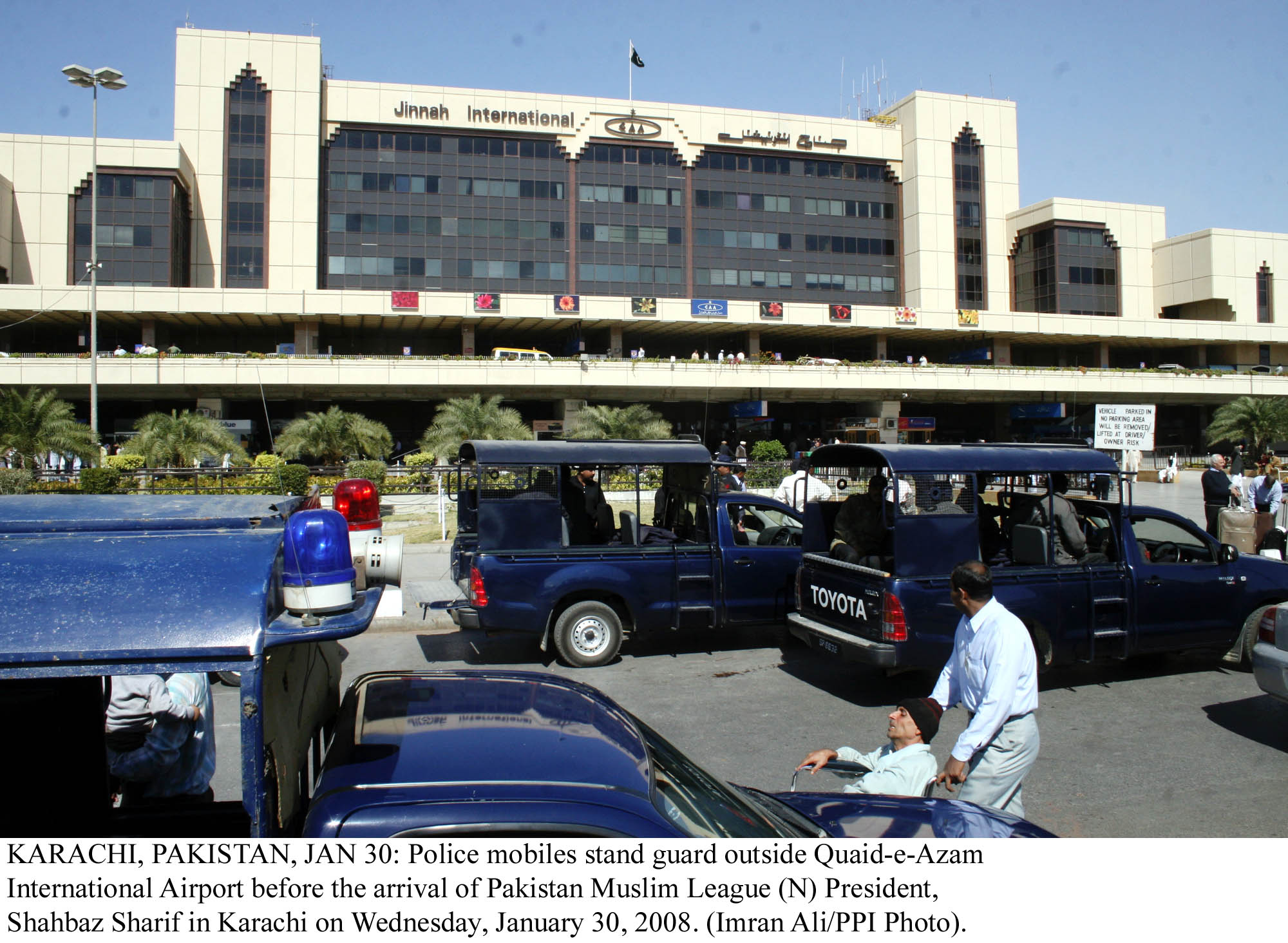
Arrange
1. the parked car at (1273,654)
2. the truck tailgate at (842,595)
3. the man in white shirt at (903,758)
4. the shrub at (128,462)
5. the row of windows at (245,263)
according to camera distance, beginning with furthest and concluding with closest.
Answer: the row of windows at (245,263), the shrub at (128,462), the truck tailgate at (842,595), the parked car at (1273,654), the man in white shirt at (903,758)

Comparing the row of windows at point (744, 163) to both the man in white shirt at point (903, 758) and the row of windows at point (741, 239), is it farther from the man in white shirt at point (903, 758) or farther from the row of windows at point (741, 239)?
the man in white shirt at point (903, 758)

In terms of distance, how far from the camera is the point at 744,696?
7746 millimetres

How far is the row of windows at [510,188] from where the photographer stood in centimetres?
5672

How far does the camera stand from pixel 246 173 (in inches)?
2080

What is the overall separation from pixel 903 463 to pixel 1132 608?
259 centimetres

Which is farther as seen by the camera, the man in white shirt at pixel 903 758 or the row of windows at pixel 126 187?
the row of windows at pixel 126 187

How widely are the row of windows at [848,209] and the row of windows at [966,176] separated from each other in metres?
4.98

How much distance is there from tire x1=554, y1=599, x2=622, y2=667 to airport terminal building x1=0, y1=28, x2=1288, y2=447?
38.7 metres

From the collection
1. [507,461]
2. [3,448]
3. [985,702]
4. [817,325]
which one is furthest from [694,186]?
[985,702]

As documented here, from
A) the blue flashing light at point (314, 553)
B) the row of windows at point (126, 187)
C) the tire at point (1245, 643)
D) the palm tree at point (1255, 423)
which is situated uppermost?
the row of windows at point (126, 187)

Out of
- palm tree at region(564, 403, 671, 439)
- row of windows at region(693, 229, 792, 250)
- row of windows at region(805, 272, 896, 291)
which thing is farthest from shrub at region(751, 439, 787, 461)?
row of windows at region(805, 272, 896, 291)

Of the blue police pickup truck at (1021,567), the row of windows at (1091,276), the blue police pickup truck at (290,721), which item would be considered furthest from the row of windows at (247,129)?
the blue police pickup truck at (290,721)

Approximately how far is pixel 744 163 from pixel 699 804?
209 ft
